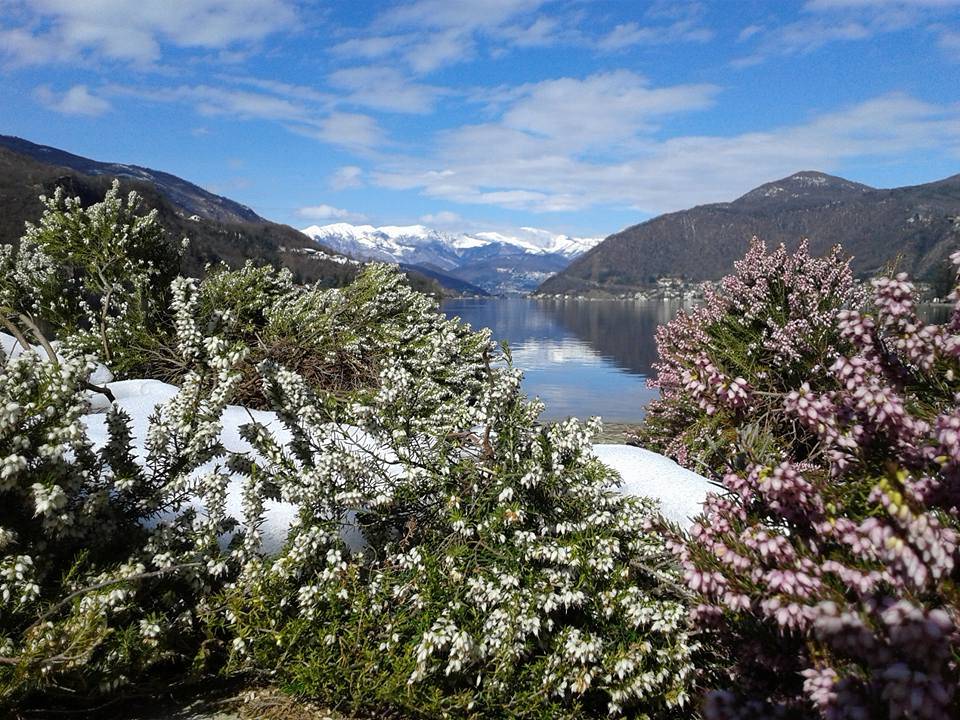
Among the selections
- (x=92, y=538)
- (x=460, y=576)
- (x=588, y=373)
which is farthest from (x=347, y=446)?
(x=588, y=373)

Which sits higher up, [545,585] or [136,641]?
[545,585]

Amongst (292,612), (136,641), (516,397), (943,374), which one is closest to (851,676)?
(943,374)

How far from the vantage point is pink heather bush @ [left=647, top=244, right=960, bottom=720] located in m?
1.80

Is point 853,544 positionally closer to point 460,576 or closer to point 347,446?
point 460,576

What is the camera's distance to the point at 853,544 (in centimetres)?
214

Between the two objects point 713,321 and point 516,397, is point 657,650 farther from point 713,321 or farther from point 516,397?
point 713,321

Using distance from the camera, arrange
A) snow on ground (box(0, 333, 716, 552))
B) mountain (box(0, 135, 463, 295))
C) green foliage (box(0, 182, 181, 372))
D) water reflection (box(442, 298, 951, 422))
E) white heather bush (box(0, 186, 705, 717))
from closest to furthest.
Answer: white heather bush (box(0, 186, 705, 717)) < snow on ground (box(0, 333, 716, 552)) < green foliage (box(0, 182, 181, 372)) < water reflection (box(442, 298, 951, 422)) < mountain (box(0, 135, 463, 295))

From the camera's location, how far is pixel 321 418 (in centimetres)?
452

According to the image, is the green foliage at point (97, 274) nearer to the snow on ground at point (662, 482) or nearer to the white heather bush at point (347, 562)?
the white heather bush at point (347, 562)

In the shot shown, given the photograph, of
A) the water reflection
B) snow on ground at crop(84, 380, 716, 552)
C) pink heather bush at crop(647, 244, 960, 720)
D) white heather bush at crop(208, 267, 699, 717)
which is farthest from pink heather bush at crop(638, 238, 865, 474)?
pink heather bush at crop(647, 244, 960, 720)

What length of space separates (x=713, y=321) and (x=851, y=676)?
7816 millimetres

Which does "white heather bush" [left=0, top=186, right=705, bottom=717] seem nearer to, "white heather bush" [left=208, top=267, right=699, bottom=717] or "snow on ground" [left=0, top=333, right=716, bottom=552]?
"white heather bush" [left=208, top=267, right=699, bottom=717]

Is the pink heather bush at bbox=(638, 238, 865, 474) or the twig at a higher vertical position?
the pink heather bush at bbox=(638, 238, 865, 474)

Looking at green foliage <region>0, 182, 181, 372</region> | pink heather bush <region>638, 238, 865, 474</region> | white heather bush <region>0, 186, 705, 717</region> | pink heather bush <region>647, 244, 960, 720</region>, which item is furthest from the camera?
green foliage <region>0, 182, 181, 372</region>
